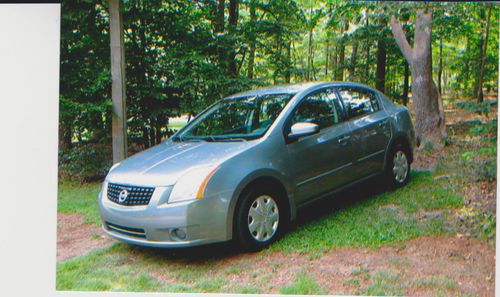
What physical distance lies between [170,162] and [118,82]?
261 cm

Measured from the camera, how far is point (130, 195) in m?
2.94

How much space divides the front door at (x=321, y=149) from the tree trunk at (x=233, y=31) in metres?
2.28

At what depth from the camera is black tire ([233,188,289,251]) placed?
9.53ft

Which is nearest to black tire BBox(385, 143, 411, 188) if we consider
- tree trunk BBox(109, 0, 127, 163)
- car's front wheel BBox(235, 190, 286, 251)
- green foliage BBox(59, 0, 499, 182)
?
car's front wheel BBox(235, 190, 286, 251)

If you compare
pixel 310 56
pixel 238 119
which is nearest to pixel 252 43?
pixel 310 56

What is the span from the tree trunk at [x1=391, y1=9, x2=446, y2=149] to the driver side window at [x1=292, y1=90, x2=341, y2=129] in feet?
8.87

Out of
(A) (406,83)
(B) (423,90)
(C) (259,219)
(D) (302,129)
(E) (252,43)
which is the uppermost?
(E) (252,43)

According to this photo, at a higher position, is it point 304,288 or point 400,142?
point 400,142

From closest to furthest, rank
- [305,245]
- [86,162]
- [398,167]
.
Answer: [305,245]
[398,167]
[86,162]

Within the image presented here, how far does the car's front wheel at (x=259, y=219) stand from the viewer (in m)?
2.92

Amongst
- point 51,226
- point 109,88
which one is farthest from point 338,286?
point 109,88

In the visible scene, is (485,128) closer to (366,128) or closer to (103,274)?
(366,128)

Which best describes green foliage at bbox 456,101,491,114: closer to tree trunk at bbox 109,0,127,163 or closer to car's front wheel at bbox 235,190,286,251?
car's front wheel at bbox 235,190,286,251

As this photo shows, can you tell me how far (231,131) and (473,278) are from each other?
7.02ft
